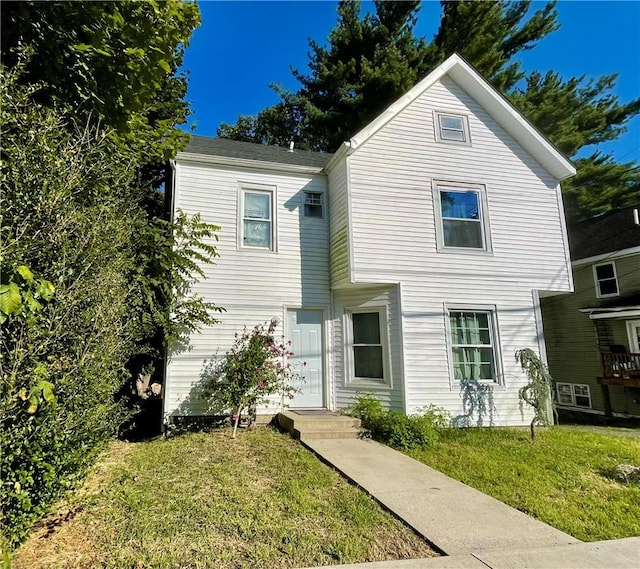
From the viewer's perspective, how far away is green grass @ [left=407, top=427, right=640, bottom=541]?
3891 mm

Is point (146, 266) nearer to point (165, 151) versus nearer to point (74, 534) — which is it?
point (165, 151)

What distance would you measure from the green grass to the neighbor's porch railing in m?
4.51

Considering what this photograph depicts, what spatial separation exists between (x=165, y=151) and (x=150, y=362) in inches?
179

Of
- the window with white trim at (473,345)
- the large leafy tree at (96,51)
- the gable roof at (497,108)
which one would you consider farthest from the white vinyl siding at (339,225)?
the large leafy tree at (96,51)

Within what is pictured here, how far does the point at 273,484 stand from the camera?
183 inches

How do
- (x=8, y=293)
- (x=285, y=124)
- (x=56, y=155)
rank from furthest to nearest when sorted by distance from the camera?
1. (x=285, y=124)
2. (x=56, y=155)
3. (x=8, y=293)

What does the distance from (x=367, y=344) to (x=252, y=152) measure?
585 centimetres

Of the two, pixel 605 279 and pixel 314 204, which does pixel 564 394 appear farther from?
pixel 314 204

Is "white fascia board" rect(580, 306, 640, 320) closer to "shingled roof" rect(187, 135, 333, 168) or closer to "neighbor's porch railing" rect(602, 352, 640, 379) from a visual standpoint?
"neighbor's porch railing" rect(602, 352, 640, 379)

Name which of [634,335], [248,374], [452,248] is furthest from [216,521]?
[634,335]

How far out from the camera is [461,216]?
9172mm

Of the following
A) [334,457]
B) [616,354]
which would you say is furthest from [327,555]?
[616,354]

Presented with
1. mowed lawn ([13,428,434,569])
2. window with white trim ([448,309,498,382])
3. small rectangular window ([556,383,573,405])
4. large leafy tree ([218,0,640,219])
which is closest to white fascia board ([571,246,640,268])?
small rectangular window ([556,383,573,405])

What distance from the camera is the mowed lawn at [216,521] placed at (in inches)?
119
